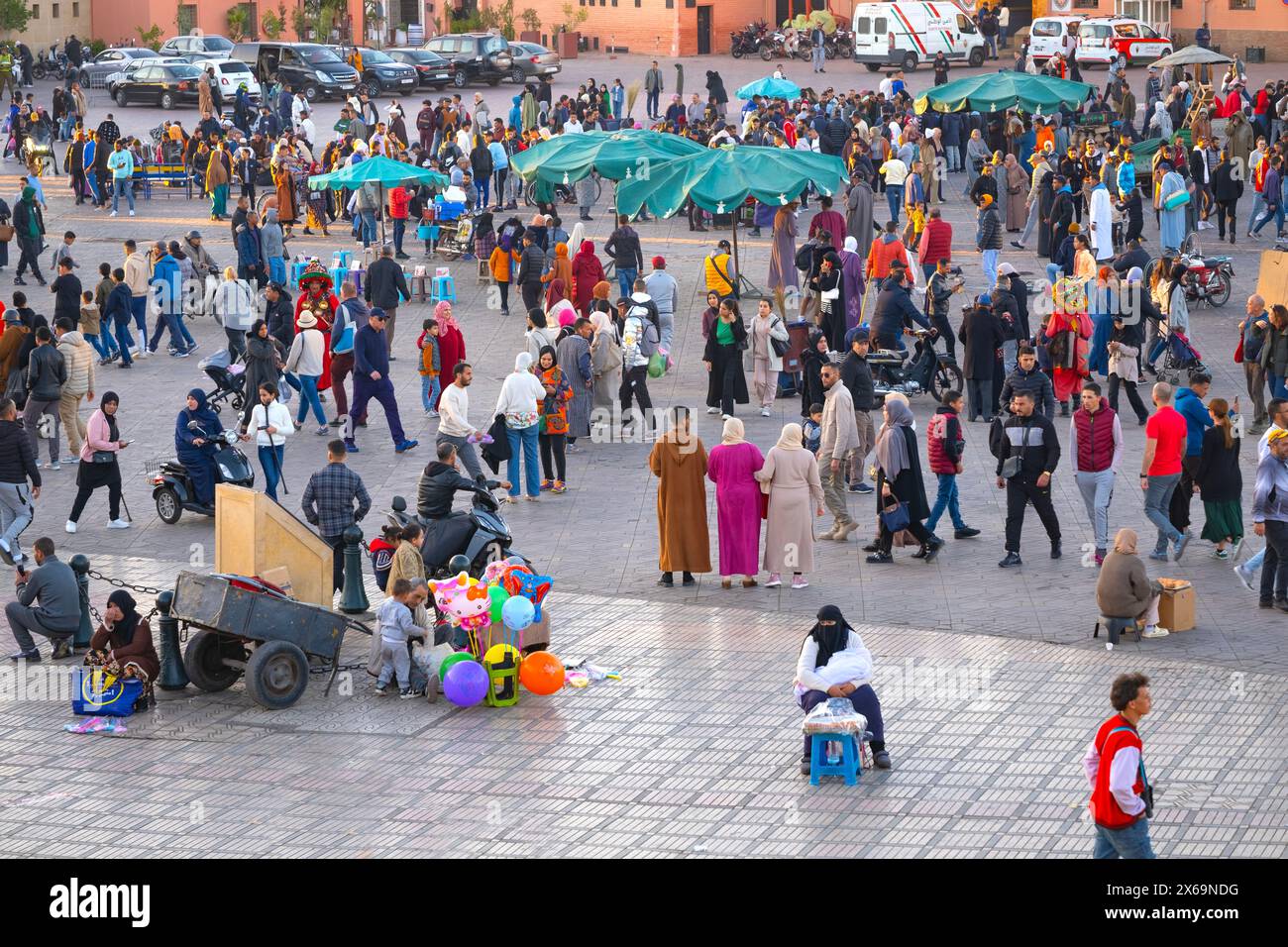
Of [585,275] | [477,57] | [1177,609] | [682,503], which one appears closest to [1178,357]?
[585,275]

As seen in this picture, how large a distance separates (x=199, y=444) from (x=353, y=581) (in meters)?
3.09

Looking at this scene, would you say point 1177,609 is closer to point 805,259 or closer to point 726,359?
point 726,359

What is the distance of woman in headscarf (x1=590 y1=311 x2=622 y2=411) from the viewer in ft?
61.8

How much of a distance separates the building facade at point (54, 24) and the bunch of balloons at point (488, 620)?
49.5 metres

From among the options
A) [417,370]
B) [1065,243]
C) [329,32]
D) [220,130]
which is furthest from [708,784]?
[329,32]

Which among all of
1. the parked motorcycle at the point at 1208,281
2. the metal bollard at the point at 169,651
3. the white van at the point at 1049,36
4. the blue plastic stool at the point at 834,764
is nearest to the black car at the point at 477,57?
the white van at the point at 1049,36

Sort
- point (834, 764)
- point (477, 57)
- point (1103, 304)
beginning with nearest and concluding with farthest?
point (834, 764) < point (1103, 304) < point (477, 57)

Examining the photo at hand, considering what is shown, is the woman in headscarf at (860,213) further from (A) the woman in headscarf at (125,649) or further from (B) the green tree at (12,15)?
(B) the green tree at (12,15)

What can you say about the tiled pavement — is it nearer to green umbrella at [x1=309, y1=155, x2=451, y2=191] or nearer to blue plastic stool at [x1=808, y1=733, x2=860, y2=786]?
blue plastic stool at [x1=808, y1=733, x2=860, y2=786]


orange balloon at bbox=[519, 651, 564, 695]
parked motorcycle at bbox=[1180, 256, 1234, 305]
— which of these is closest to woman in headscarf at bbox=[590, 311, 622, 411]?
orange balloon at bbox=[519, 651, 564, 695]

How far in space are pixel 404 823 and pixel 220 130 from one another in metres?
27.3

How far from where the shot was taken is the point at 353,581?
14.2m

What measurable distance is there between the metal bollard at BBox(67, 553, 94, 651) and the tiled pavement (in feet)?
3.36

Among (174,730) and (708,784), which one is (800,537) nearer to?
(708,784)
